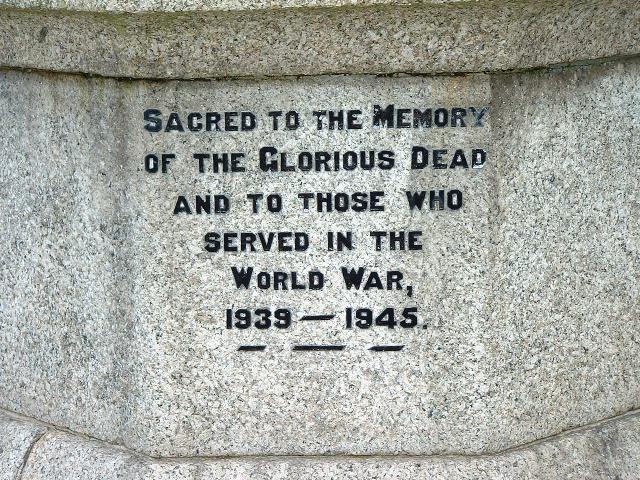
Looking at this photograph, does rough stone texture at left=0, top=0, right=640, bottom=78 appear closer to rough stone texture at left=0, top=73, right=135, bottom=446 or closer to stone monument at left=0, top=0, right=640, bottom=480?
stone monument at left=0, top=0, right=640, bottom=480

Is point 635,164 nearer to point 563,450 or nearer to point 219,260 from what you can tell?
point 563,450

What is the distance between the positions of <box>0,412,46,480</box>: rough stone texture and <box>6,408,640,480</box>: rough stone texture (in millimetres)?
84

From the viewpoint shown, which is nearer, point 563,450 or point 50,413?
point 563,450

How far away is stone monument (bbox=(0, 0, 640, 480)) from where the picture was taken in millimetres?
3150

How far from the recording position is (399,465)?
3.24 metres

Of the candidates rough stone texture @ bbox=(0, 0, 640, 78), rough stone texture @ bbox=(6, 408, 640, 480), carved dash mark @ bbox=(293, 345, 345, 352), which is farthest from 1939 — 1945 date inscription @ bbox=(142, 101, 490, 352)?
rough stone texture @ bbox=(6, 408, 640, 480)

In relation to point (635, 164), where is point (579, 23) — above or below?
above

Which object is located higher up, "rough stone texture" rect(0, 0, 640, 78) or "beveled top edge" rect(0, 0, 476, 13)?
"beveled top edge" rect(0, 0, 476, 13)

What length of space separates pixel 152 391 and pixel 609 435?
1.35 meters

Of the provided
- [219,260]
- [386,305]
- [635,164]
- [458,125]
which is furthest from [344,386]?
[635,164]

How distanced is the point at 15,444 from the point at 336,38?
161cm

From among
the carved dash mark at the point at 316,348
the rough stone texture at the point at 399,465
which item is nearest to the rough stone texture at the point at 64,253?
the rough stone texture at the point at 399,465

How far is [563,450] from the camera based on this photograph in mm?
3332

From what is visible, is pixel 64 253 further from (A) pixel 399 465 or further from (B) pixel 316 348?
(A) pixel 399 465
